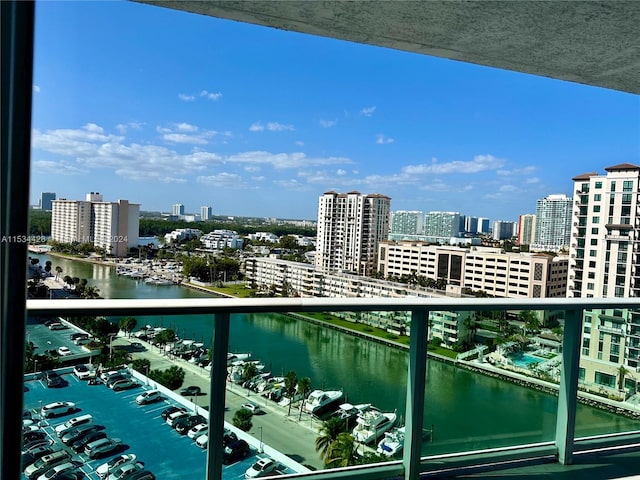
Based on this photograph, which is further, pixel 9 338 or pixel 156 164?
pixel 156 164

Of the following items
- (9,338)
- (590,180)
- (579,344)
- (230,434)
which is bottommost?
(230,434)

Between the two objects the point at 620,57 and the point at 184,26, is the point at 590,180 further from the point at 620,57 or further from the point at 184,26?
the point at 184,26

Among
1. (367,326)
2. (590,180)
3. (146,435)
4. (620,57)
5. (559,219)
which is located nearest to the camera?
(146,435)

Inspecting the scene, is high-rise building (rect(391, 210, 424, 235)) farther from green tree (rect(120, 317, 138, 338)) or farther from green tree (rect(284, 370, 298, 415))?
green tree (rect(120, 317, 138, 338))

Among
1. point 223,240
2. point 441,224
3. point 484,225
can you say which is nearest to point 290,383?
point 223,240

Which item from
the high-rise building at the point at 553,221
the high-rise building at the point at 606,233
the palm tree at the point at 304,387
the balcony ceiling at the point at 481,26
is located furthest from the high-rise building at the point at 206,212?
the palm tree at the point at 304,387

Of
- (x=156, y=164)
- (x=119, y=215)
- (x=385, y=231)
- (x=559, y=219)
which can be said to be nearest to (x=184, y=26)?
(x=156, y=164)

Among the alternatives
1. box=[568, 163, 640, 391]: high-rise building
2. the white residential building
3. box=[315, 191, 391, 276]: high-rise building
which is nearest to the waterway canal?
box=[568, 163, 640, 391]: high-rise building
